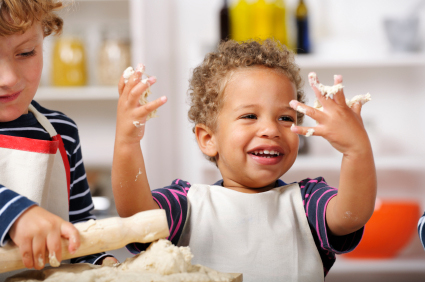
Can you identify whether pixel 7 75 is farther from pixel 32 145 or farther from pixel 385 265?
pixel 385 265

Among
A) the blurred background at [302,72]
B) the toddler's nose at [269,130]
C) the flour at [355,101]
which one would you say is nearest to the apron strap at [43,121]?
the toddler's nose at [269,130]

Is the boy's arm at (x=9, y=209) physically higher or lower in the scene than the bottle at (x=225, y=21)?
lower

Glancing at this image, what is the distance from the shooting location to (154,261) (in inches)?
23.1

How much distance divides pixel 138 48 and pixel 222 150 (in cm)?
115

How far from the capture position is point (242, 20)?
6.35 ft

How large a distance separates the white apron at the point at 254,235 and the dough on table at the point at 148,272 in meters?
0.17

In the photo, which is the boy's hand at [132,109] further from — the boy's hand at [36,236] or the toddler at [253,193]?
the boy's hand at [36,236]

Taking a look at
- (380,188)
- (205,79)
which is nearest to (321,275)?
(205,79)

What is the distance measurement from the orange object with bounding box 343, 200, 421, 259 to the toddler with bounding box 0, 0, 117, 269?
125cm

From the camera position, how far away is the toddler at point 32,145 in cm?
55

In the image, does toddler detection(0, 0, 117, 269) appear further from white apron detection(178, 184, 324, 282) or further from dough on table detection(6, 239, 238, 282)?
white apron detection(178, 184, 324, 282)

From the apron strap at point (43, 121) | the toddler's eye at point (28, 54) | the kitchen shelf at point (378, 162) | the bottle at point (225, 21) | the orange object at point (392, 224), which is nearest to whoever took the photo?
the toddler's eye at point (28, 54)

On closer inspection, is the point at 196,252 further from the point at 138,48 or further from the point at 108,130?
the point at 108,130

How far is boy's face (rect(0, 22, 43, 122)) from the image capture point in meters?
0.70
